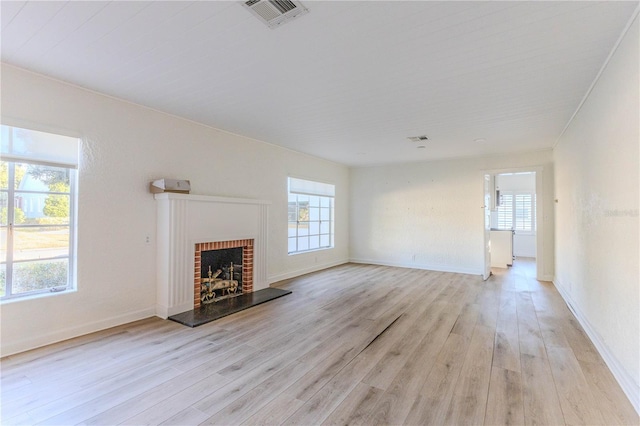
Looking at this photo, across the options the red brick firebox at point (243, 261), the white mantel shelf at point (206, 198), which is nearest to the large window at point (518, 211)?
the white mantel shelf at point (206, 198)

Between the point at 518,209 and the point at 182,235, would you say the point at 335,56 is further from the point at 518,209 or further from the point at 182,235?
the point at 518,209

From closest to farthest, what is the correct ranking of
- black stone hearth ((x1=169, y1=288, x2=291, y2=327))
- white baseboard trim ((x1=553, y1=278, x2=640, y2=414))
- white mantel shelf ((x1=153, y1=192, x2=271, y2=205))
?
white baseboard trim ((x1=553, y1=278, x2=640, y2=414)) < black stone hearth ((x1=169, y1=288, x2=291, y2=327)) < white mantel shelf ((x1=153, y1=192, x2=271, y2=205))

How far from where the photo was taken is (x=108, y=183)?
11.2 feet

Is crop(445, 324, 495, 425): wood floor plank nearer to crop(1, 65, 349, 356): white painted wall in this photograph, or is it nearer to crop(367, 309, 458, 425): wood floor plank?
crop(367, 309, 458, 425): wood floor plank

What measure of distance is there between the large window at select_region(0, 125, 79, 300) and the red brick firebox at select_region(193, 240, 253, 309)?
1328 millimetres

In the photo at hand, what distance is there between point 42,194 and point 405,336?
4.01m

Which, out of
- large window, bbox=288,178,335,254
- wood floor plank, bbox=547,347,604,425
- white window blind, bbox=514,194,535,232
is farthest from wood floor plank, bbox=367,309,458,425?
white window blind, bbox=514,194,535,232

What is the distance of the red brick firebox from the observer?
410 centimetres

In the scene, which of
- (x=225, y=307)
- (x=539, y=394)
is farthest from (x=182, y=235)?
(x=539, y=394)

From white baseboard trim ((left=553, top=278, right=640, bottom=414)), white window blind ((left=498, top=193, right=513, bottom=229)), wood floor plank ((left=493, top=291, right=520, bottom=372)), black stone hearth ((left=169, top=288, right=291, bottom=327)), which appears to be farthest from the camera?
white window blind ((left=498, top=193, right=513, bottom=229))

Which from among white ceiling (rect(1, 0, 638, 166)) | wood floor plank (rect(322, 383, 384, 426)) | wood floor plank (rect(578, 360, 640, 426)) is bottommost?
wood floor plank (rect(322, 383, 384, 426))

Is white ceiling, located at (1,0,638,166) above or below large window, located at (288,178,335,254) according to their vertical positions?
above

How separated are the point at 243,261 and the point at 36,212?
8.61 feet

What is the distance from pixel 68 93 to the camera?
3105 millimetres
